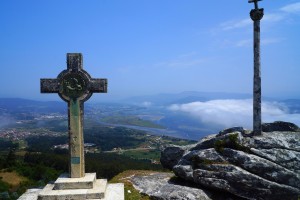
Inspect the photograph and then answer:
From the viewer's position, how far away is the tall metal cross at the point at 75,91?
400 inches

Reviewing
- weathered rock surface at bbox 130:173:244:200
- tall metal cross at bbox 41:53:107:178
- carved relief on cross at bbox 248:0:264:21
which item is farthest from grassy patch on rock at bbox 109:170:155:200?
carved relief on cross at bbox 248:0:264:21

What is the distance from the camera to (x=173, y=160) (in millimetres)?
15625

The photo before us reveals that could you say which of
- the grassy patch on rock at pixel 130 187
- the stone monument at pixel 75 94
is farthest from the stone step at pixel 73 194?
the grassy patch on rock at pixel 130 187

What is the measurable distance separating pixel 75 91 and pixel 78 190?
3.18 meters

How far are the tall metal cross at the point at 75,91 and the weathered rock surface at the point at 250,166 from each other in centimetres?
438

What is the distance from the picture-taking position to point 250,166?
36.9ft

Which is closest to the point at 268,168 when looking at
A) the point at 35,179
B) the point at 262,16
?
the point at 262,16

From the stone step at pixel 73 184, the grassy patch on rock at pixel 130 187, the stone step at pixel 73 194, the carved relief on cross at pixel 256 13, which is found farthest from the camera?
the carved relief on cross at pixel 256 13

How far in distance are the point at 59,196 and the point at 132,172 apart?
628cm

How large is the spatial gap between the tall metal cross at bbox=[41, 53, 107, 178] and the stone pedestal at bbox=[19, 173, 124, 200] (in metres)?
0.46

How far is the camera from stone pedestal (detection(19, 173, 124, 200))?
9188 millimetres

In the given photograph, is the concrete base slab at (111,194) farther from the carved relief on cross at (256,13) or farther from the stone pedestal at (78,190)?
the carved relief on cross at (256,13)

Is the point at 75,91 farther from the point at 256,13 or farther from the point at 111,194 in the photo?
the point at 256,13

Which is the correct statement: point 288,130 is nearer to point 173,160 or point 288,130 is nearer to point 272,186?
point 272,186
